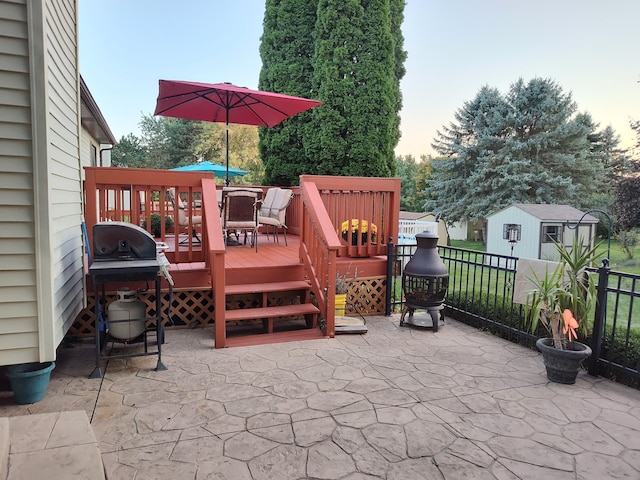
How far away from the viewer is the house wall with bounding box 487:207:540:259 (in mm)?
Answer: 14141

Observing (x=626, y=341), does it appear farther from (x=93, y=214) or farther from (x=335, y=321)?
(x=93, y=214)

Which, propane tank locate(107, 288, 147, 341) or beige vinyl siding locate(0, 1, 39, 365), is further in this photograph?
propane tank locate(107, 288, 147, 341)

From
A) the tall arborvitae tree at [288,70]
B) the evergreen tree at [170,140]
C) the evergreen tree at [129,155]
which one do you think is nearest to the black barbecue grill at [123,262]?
the tall arborvitae tree at [288,70]

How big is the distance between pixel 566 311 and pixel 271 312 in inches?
108

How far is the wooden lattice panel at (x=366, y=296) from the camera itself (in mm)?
5242

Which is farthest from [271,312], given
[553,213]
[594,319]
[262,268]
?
[553,213]

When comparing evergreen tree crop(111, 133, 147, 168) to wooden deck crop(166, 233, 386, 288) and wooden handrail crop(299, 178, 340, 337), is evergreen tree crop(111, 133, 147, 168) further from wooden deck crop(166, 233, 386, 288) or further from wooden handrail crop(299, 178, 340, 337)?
wooden handrail crop(299, 178, 340, 337)

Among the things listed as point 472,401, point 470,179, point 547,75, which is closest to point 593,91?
point 547,75

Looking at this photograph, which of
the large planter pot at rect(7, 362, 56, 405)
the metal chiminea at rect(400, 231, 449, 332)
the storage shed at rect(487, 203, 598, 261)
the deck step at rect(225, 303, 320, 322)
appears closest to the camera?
the large planter pot at rect(7, 362, 56, 405)

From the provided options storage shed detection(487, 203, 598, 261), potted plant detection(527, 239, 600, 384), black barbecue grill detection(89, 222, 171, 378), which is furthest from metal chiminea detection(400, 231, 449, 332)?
storage shed detection(487, 203, 598, 261)

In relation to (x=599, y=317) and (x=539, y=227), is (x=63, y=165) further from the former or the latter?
(x=539, y=227)

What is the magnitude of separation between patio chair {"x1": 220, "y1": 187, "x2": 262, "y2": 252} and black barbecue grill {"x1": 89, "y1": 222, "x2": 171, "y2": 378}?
6.95 feet

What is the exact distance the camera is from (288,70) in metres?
Result: 9.55

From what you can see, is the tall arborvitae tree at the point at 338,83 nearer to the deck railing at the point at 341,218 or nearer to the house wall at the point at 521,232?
the deck railing at the point at 341,218
